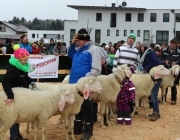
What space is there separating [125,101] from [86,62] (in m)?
2.05

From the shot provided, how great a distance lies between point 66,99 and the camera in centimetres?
571

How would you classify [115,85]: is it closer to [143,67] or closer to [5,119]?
[143,67]

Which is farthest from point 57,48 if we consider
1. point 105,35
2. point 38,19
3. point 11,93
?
point 38,19

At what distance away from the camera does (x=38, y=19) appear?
156750mm

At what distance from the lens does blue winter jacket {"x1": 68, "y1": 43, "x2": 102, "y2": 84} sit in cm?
619

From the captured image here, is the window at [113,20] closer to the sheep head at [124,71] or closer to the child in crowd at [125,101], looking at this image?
the child in crowd at [125,101]

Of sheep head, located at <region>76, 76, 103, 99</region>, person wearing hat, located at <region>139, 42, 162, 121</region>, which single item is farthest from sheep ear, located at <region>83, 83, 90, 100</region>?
person wearing hat, located at <region>139, 42, 162, 121</region>

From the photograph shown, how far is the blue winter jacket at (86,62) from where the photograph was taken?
244 inches

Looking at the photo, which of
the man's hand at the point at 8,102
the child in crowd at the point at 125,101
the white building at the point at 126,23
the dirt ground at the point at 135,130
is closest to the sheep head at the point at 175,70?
the dirt ground at the point at 135,130

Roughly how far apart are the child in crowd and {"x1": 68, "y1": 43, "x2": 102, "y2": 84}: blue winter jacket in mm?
1768

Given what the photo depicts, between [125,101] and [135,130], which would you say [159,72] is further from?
[135,130]

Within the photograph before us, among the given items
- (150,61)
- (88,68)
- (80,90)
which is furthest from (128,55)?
(80,90)

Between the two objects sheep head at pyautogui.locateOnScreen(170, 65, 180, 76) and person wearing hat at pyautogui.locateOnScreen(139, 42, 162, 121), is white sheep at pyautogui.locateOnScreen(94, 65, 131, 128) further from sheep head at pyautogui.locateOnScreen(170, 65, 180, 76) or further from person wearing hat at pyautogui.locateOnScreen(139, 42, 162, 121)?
sheep head at pyautogui.locateOnScreen(170, 65, 180, 76)

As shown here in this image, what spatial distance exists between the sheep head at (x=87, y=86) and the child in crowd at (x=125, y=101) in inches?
79.1
